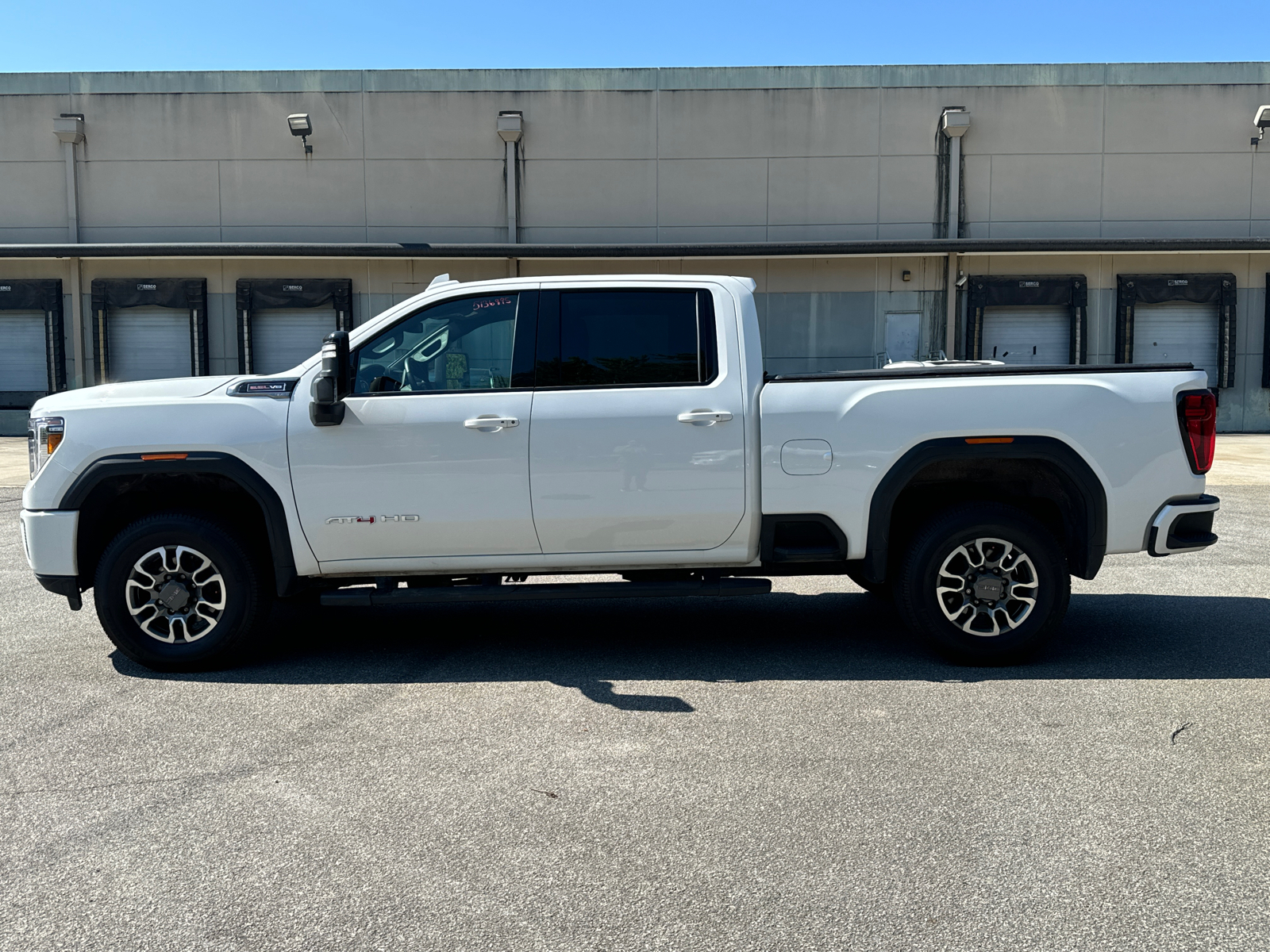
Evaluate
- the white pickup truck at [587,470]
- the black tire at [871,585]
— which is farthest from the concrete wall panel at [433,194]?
the white pickup truck at [587,470]

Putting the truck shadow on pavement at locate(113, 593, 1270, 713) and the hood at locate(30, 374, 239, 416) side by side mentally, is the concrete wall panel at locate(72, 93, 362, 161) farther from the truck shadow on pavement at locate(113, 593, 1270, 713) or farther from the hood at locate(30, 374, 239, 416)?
the hood at locate(30, 374, 239, 416)

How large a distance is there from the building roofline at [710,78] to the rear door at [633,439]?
57.9ft

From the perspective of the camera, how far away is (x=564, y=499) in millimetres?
5297

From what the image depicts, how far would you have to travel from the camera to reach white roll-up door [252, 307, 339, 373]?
21984 millimetres

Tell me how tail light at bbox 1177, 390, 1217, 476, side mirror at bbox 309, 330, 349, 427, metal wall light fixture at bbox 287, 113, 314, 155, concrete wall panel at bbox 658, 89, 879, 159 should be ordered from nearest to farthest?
side mirror at bbox 309, 330, 349, 427 → tail light at bbox 1177, 390, 1217, 476 → metal wall light fixture at bbox 287, 113, 314, 155 → concrete wall panel at bbox 658, 89, 879, 159

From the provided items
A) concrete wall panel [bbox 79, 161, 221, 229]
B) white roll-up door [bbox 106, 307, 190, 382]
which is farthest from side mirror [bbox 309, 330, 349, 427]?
concrete wall panel [bbox 79, 161, 221, 229]

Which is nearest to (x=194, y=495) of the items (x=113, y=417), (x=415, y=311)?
(x=113, y=417)

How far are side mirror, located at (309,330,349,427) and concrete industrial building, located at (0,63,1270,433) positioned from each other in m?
16.4

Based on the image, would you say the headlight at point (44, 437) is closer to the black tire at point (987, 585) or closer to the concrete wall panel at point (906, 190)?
the black tire at point (987, 585)

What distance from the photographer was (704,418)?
17.3 feet

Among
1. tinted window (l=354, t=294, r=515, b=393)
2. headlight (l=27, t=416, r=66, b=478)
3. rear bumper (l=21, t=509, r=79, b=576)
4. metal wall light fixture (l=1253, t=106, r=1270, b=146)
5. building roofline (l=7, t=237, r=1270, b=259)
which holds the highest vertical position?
metal wall light fixture (l=1253, t=106, r=1270, b=146)

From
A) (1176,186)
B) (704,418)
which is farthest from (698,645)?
(1176,186)

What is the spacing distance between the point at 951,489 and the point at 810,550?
2.96ft

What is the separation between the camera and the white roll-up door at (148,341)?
72.5 feet
